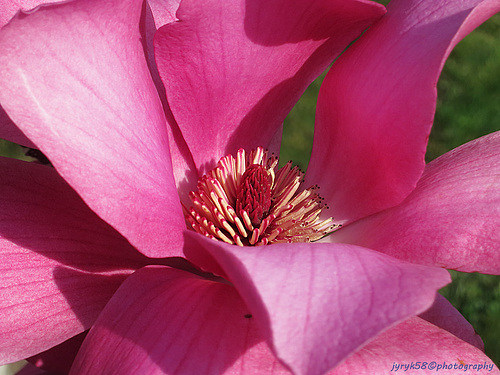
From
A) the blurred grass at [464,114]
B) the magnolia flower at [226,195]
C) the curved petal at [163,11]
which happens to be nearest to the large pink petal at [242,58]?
the magnolia flower at [226,195]

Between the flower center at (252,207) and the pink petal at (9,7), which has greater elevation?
the pink petal at (9,7)

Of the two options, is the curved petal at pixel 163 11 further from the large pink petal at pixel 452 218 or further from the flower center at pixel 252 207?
the large pink petal at pixel 452 218

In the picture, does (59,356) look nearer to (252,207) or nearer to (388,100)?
(252,207)

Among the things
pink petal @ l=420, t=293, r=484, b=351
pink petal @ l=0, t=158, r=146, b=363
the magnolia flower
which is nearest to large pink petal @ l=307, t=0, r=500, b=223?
the magnolia flower

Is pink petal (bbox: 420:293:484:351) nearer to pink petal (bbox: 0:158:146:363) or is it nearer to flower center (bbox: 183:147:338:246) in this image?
flower center (bbox: 183:147:338:246)

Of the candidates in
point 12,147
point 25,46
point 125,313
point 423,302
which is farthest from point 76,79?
point 12,147

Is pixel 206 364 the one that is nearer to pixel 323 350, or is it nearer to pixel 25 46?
pixel 323 350

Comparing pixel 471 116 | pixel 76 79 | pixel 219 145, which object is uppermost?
pixel 76 79
